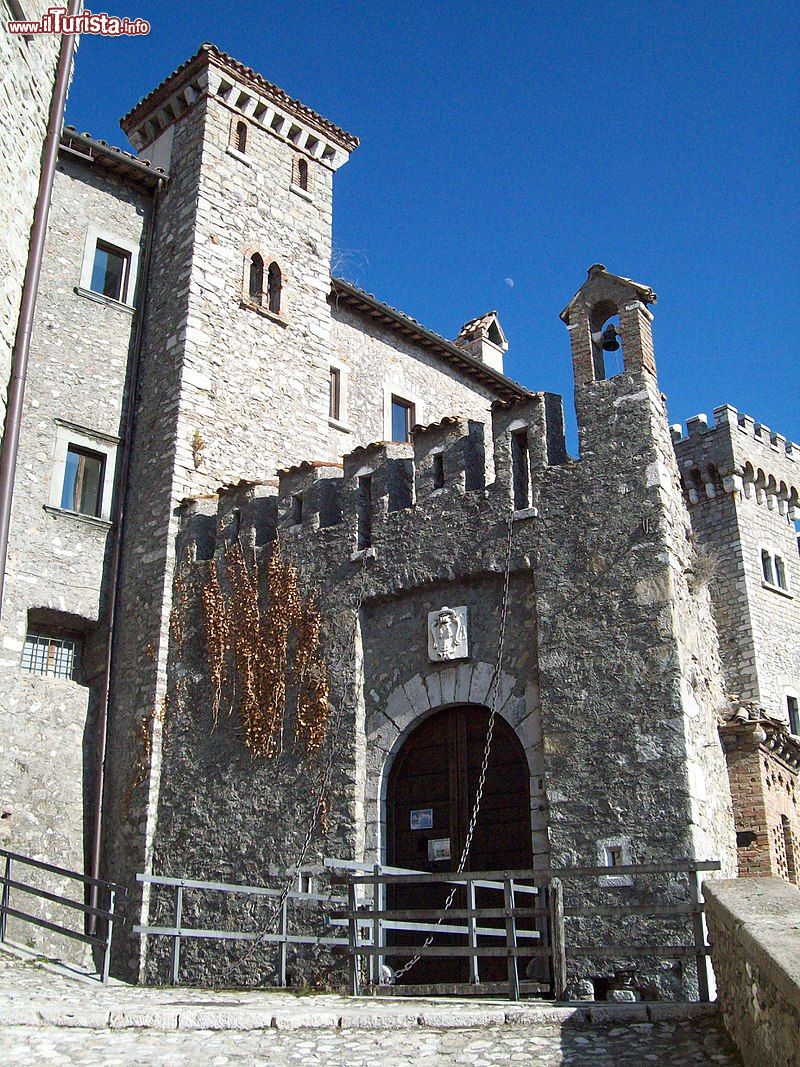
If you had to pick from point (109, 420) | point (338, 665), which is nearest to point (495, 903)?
point (338, 665)

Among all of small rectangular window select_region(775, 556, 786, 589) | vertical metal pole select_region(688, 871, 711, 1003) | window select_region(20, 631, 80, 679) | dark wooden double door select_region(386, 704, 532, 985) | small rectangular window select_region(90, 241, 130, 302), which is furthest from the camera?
small rectangular window select_region(775, 556, 786, 589)

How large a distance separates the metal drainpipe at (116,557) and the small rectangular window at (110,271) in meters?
0.24

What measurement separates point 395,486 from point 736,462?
21410mm

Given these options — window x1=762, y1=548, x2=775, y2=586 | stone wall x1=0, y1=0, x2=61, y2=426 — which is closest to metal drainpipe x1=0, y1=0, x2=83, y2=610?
stone wall x1=0, y1=0, x2=61, y2=426

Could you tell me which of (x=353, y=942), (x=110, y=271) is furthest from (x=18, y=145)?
(x=353, y=942)

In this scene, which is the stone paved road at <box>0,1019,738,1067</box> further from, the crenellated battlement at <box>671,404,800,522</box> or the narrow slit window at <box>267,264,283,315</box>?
the crenellated battlement at <box>671,404,800,522</box>

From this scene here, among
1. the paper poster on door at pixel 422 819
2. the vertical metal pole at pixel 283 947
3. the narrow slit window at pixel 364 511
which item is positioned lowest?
the vertical metal pole at pixel 283 947

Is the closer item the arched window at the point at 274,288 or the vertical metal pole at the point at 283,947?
the vertical metal pole at the point at 283,947

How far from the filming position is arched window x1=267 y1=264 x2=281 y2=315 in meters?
15.8

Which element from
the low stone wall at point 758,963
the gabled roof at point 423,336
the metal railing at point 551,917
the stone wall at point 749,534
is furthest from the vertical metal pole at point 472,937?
the stone wall at point 749,534

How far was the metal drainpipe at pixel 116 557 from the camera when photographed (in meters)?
12.4

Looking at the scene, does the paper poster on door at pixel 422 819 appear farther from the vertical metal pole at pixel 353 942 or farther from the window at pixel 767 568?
the window at pixel 767 568

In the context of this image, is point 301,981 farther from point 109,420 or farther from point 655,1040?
point 109,420

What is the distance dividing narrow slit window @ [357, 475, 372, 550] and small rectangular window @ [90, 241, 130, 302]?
517 cm
